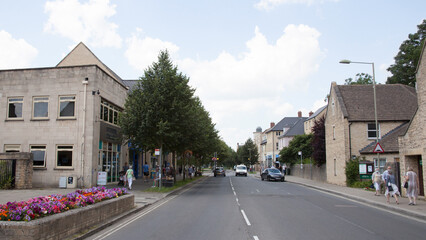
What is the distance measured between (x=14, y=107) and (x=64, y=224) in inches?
804

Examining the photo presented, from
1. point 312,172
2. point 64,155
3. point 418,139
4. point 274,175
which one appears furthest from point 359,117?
point 64,155

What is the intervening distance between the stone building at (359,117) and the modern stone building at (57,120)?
1827 cm

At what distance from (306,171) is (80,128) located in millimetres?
29353

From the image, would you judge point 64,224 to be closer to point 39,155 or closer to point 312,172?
point 39,155

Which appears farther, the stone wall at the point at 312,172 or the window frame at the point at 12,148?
the stone wall at the point at 312,172

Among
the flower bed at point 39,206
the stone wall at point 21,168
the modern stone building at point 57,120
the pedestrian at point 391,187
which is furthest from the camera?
the modern stone building at point 57,120

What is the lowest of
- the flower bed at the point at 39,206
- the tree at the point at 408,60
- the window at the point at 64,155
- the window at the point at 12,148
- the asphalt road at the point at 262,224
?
the asphalt road at the point at 262,224

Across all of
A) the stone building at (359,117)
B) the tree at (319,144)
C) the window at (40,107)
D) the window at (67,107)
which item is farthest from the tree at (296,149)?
the window at (40,107)

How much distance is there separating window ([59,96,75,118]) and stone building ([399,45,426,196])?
2074 cm

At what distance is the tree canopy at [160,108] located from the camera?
2166 cm

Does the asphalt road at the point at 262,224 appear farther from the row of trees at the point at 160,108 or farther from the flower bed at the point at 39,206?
the row of trees at the point at 160,108

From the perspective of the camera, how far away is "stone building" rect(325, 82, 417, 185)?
95.9 ft

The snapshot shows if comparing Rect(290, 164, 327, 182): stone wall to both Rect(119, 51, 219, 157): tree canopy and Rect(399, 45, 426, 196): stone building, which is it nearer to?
Rect(399, 45, 426, 196): stone building

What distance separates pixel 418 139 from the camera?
17594 mm
